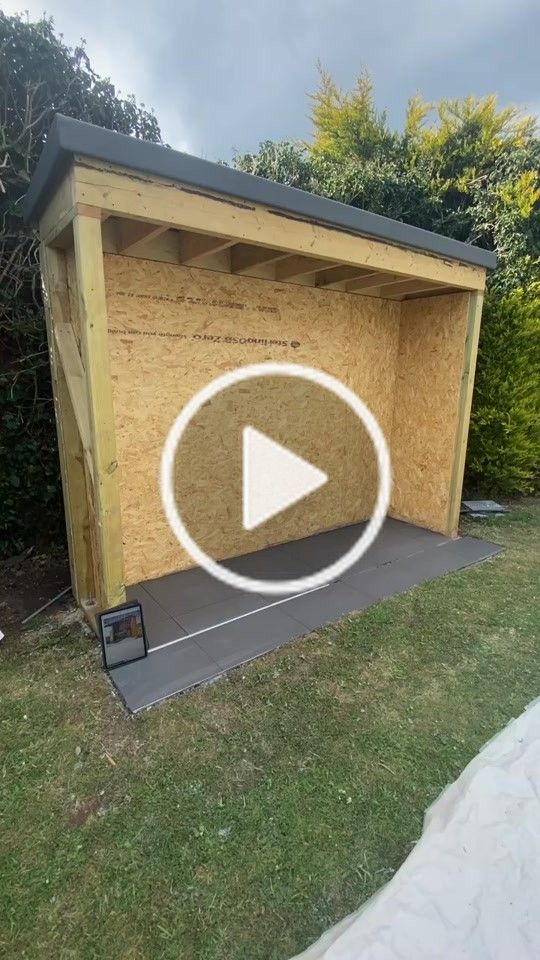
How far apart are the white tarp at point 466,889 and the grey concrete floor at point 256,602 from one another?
1.25 meters

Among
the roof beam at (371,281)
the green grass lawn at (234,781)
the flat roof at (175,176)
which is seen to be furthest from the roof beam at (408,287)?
the green grass lawn at (234,781)

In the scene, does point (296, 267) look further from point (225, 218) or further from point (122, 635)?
point (122, 635)

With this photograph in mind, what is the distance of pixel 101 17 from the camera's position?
380 cm

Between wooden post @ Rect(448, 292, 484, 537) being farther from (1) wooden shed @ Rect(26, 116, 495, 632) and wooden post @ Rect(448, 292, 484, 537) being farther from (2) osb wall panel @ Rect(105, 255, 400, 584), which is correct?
(2) osb wall panel @ Rect(105, 255, 400, 584)

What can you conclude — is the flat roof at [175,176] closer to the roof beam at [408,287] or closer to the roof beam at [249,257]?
the roof beam at [249,257]

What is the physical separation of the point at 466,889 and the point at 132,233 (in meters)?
3.24

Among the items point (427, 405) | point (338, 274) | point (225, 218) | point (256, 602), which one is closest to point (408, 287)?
point (338, 274)

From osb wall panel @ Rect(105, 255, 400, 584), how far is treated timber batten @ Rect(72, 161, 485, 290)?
82cm

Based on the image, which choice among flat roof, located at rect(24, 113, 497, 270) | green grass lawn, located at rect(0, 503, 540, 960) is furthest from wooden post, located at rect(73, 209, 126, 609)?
green grass lawn, located at rect(0, 503, 540, 960)

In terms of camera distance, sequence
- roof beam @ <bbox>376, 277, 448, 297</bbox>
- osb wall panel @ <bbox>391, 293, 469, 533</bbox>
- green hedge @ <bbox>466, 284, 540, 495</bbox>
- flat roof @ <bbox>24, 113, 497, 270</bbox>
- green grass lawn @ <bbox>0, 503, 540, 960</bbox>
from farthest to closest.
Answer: green hedge @ <bbox>466, 284, 540, 495</bbox>
osb wall panel @ <bbox>391, 293, 469, 533</bbox>
roof beam @ <bbox>376, 277, 448, 297</bbox>
flat roof @ <bbox>24, 113, 497, 270</bbox>
green grass lawn @ <bbox>0, 503, 540, 960</bbox>

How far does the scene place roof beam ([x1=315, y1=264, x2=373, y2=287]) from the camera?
3488 millimetres

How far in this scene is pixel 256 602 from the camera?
122 inches

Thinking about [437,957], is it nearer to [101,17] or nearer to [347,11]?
[101,17]

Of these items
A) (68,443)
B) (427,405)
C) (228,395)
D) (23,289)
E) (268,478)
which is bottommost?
(268,478)
